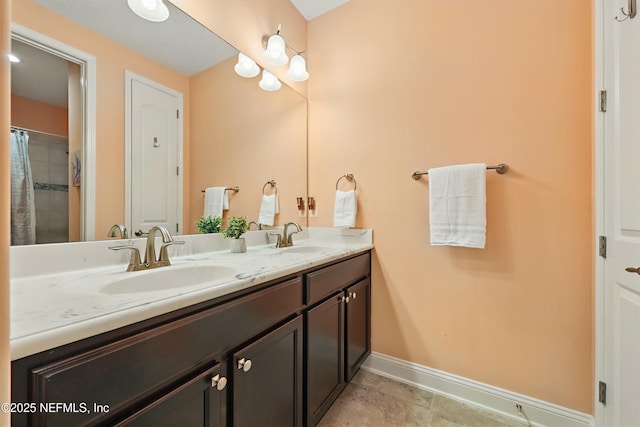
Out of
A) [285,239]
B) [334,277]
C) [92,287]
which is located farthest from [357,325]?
[92,287]

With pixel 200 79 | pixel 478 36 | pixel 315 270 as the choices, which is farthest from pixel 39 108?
pixel 478 36

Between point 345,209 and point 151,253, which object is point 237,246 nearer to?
point 151,253

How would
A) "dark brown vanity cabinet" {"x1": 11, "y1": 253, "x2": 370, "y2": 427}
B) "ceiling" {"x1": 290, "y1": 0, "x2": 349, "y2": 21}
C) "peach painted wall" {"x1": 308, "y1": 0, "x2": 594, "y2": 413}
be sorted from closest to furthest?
"dark brown vanity cabinet" {"x1": 11, "y1": 253, "x2": 370, "y2": 427}, "peach painted wall" {"x1": 308, "y1": 0, "x2": 594, "y2": 413}, "ceiling" {"x1": 290, "y1": 0, "x2": 349, "y2": 21}

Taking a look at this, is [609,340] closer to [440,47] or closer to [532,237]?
[532,237]

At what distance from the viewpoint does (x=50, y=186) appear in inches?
33.9

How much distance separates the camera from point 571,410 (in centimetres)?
124

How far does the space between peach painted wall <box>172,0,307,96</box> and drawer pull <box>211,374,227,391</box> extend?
1.57 metres

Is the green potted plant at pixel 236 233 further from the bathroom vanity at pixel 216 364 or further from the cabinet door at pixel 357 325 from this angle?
the cabinet door at pixel 357 325

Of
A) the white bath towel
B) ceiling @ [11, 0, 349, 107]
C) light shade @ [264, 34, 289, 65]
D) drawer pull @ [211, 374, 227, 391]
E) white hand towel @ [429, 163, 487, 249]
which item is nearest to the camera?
drawer pull @ [211, 374, 227, 391]

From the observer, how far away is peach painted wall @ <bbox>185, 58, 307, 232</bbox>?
136 centimetres

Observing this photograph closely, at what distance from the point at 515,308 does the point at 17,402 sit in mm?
1782

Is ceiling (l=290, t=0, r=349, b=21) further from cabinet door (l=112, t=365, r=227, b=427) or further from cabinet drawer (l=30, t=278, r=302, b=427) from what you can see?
cabinet door (l=112, t=365, r=227, b=427)

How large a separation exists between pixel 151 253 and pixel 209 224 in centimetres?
39

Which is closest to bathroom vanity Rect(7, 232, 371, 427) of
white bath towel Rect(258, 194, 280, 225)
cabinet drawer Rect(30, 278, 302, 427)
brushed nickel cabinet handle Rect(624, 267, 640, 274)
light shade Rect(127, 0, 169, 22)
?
cabinet drawer Rect(30, 278, 302, 427)
